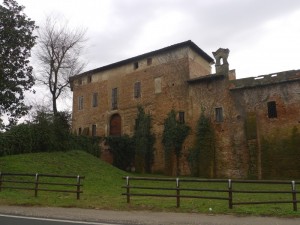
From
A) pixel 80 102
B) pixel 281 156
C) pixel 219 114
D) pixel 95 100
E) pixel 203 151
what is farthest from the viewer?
pixel 80 102

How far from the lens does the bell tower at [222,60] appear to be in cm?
2902

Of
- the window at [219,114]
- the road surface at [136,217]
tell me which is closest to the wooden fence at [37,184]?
the road surface at [136,217]

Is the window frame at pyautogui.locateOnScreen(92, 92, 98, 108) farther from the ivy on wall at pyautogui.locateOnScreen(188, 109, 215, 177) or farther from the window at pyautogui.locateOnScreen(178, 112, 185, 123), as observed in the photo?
the ivy on wall at pyautogui.locateOnScreen(188, 109, 215, 177)

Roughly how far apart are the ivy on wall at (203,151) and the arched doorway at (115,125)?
9.51m

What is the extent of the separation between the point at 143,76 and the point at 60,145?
1225 cm

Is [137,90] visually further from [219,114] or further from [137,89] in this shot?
[219,114]

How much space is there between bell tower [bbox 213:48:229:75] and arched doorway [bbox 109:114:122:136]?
11948 mm

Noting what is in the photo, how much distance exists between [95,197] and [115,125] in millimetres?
22217

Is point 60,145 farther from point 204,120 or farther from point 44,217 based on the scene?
point 44,217

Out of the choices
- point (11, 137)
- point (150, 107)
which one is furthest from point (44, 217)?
point (150, 107)

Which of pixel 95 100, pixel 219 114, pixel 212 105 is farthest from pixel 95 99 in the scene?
Result: pixel 219 114

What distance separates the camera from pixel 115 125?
3566cm

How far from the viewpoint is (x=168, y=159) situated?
29938 mm

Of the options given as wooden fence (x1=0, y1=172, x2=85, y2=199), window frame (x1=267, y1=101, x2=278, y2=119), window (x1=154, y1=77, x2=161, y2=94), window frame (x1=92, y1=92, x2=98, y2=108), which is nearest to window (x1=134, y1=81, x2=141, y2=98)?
window (x1=154, y1=77, x2=161, y2=94)
